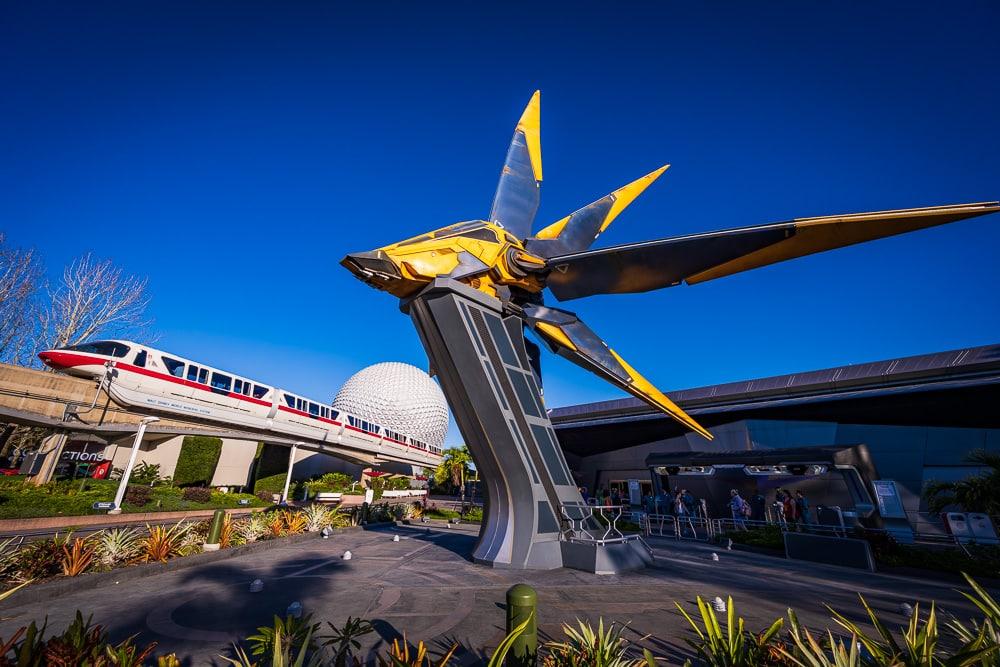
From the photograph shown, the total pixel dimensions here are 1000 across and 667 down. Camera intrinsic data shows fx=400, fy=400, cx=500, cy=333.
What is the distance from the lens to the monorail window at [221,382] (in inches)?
837

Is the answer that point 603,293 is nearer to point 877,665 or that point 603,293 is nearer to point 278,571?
point 877,665

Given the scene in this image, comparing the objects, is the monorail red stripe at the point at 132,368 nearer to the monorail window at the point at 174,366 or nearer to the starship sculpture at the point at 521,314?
the monorail window at the point at 174,366

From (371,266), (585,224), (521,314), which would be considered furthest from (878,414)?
(371,266)

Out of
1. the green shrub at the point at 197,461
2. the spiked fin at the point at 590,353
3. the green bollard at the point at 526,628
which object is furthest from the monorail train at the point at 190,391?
the green bollard at the point at 526,628

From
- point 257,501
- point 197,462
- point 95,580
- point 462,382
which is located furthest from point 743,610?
point 197,462

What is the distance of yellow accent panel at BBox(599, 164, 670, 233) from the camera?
39.2 feet

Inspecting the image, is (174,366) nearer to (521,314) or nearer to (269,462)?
(269,462)

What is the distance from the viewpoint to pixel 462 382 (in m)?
9.92

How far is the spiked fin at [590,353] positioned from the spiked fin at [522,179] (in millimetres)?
2777

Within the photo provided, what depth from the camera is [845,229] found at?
7379mm

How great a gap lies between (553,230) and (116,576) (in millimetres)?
12723

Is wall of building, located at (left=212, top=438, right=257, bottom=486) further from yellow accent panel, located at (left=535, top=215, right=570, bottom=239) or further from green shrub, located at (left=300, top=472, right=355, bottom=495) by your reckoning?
yellow accent panel, located at (left=535, top=215, right=570, bottom=239)

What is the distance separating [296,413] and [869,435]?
1316 inches

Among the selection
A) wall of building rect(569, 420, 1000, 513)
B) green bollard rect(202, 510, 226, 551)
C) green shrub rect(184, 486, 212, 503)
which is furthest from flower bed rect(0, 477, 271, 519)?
wall of building rect(569, 420, 1000, 513)
